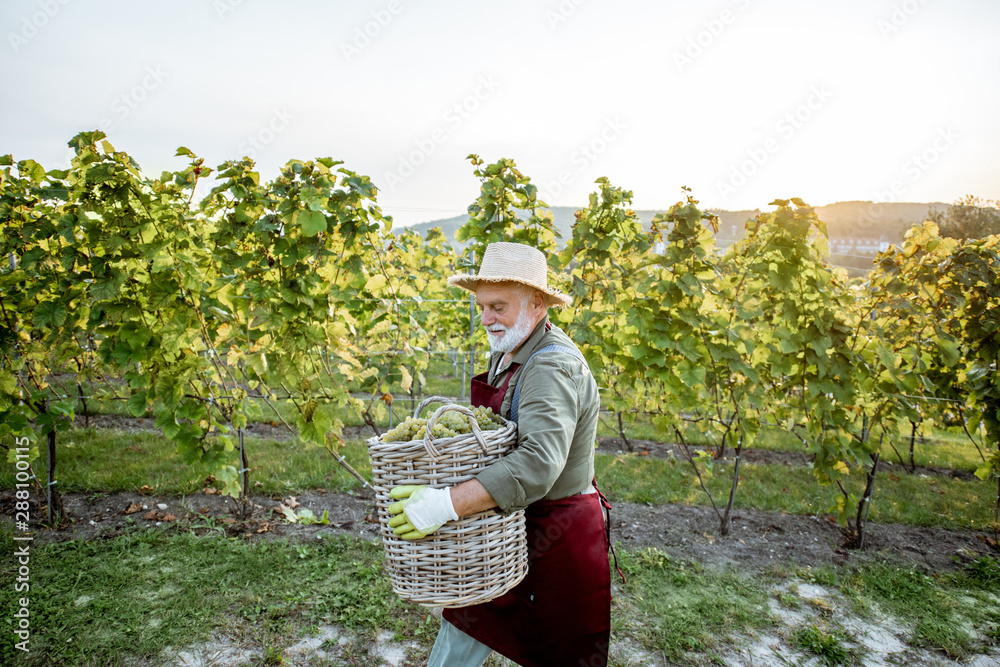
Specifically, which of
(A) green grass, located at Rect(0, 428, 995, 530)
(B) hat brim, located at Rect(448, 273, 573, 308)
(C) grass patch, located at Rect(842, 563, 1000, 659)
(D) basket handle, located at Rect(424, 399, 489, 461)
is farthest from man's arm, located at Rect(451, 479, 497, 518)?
(A) green grass, located at Rect(0, 428, 995, 530)

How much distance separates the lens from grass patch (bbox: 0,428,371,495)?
453 cm

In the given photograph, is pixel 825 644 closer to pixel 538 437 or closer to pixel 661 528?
pixel 661 528

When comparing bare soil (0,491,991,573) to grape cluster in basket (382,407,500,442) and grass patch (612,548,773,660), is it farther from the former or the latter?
grape cluster in basket (382,407,500,442)

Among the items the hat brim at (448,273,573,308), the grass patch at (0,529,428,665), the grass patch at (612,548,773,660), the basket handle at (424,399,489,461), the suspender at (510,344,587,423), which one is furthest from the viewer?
the grass patch at (612,548,773,660)

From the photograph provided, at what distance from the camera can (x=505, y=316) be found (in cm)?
197

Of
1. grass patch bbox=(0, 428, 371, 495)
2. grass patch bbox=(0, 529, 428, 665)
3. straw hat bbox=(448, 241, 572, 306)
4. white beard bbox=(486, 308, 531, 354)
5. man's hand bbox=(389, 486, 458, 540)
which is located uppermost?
straw hat bbox=(448, 241, 572, 306)

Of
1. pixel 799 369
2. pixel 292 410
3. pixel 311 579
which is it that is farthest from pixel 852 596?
pixel 292 410

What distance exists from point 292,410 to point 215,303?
100 centimetres

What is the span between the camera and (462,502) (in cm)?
149

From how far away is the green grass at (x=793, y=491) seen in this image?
15.7 feet

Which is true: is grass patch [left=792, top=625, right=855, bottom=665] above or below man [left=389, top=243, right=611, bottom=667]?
below

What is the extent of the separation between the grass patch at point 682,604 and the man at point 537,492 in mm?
1288

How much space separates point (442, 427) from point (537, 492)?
1.10 ft

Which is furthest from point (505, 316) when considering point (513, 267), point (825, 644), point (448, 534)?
point (825, 644)
